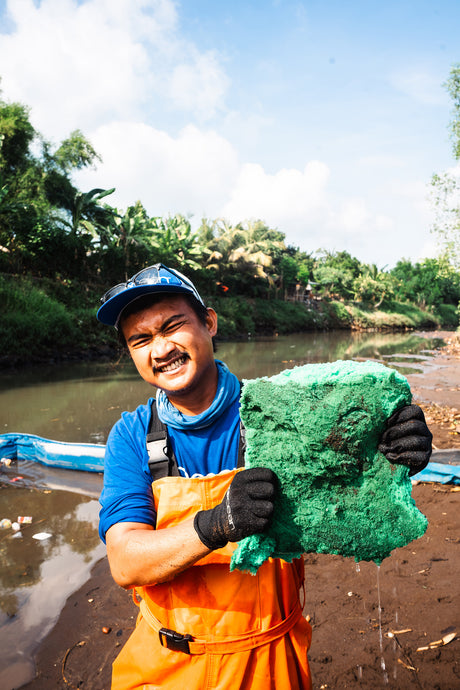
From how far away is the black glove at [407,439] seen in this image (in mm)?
1260

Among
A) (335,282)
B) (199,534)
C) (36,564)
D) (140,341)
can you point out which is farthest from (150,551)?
(335,282)

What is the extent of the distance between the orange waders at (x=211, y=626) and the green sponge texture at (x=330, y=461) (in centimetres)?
18

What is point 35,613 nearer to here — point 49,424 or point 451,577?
point 451,577

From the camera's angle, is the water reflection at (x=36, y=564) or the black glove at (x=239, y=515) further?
the water reflection at (x=36, y=564)

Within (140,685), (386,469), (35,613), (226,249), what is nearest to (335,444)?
(386,469)

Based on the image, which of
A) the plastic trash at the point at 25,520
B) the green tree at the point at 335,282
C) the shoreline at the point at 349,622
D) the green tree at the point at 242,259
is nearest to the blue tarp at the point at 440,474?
the shoreline at the point at 349,622

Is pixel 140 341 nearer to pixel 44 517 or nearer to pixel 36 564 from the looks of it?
pixel 36 564

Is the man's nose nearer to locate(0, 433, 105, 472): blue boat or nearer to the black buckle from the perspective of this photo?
the black buckle

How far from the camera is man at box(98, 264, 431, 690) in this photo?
4.11 feet

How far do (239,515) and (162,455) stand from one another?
44 centimetres

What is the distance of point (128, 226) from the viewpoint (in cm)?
2103

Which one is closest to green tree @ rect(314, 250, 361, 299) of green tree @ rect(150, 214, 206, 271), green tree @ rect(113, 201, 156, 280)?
green tree @ rect(150, 214, 206, 271)

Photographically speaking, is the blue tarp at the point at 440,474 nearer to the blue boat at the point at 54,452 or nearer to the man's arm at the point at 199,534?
the blue boat at the point at 54,452

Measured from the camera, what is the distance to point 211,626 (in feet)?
4.44
